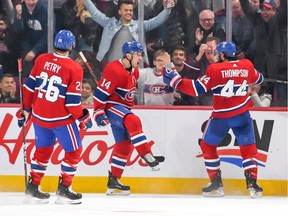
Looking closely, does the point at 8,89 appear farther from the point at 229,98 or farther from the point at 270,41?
the point at 270,41

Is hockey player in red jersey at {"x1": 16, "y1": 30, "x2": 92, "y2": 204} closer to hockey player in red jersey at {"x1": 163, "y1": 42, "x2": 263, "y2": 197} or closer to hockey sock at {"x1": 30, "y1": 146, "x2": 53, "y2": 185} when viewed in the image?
hockey sock at {"x1": 30, "y1": 146, "x2": 53, "y2": 185}

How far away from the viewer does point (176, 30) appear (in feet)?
32.3

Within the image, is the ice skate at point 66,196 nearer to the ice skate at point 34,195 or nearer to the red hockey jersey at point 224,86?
the ice skate at point 34,195

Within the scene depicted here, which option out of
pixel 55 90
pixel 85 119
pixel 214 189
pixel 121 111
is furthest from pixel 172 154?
pixel 55 90

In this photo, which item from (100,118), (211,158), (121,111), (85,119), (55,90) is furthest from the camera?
(211,158)

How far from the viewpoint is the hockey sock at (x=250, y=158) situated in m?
9.25

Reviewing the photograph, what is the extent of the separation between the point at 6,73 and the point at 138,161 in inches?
59.1

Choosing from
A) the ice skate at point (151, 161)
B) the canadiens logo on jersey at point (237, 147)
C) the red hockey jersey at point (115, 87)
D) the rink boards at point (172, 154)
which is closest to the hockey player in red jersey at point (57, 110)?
the red hockey jersey at point (115, 87)

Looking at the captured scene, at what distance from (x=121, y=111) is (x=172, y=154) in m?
0.76

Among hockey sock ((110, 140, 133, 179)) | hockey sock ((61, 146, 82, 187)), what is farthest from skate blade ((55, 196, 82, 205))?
hockey sock ((110, 140, 133, 179))

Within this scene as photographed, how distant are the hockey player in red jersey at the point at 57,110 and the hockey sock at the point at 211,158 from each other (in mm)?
1508

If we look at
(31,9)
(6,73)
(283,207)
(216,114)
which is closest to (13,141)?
(6,73)

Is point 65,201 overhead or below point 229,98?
below

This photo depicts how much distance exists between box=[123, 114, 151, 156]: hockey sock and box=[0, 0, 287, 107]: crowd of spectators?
0.84 metres
